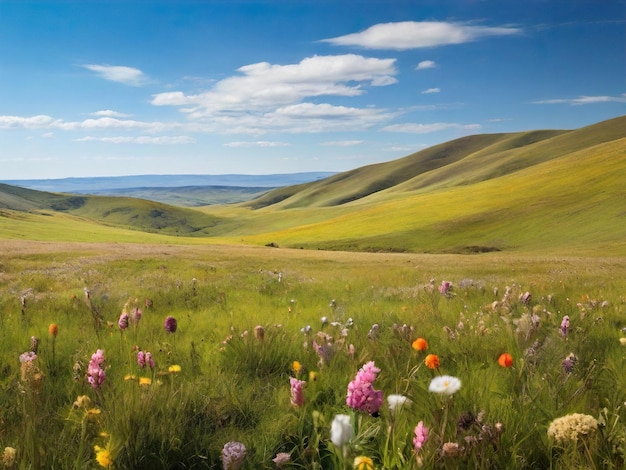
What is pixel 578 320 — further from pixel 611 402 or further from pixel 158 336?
pixel 158 336

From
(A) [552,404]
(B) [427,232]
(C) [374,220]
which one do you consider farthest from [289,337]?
(C) [374,220]

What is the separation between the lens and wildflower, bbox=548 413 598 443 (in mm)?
2143

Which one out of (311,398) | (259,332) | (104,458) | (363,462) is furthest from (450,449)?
(259,332)

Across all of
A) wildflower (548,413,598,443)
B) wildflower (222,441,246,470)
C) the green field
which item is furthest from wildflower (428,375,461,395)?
wildflower (222,441,246,470)

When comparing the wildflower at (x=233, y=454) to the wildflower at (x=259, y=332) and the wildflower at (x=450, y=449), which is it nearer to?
the wildflower at (x=450, y=449)

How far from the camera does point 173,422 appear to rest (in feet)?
9.04

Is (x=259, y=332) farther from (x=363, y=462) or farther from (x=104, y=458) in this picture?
(x=363, y=462)

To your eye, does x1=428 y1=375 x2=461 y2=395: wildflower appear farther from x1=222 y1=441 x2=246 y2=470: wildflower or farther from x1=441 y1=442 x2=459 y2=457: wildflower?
x1=222 y1=441 x2=246 y2=470: wildflower

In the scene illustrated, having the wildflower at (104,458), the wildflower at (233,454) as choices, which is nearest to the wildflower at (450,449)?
the wildflower at (233,454)

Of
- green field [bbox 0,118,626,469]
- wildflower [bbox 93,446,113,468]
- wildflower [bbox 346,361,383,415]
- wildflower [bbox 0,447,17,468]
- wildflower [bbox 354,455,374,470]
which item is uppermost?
wildflower [bbox 346,361,383,415]

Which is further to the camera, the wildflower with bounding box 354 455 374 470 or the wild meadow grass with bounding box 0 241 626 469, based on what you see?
the wild meadow grass with bounding box 0 241 626 469

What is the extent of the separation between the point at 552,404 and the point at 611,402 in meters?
0.51

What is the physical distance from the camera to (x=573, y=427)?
2.19 meters

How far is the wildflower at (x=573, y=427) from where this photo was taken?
2143 millimetres
